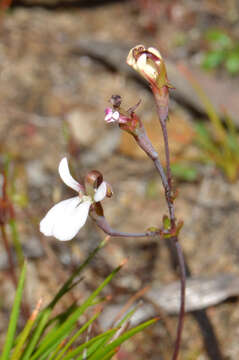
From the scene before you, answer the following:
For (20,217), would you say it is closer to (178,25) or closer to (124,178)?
(124,178)

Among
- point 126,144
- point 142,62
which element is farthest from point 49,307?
point 126,144

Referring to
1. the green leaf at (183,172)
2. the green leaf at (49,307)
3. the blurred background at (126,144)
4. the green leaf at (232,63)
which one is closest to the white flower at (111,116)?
the green leaf at (49,307)

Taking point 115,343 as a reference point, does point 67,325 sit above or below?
above

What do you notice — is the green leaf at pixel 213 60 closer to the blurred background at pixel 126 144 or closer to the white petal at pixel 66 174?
the blurred background at pixel 126 144

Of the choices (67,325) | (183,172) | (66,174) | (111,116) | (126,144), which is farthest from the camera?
(126,144)

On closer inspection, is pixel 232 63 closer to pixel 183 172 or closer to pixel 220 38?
pixel 220 38

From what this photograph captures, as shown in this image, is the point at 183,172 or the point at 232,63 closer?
the point at 183,172

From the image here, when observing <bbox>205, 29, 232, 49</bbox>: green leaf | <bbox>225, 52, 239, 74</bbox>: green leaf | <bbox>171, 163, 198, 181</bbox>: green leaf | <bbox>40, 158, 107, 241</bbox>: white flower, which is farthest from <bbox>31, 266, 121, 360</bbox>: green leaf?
<bbox>205, 29, 232, 49</bbox>: green leaf

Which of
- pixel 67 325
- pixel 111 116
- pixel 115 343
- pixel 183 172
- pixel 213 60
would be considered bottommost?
pixel 115 343

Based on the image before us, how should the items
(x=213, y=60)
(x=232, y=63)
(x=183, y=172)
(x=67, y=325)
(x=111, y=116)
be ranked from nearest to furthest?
(x=111, y=116) → (x=67, y=325) → (x=183, y=172) → (x=232, y=63) → (x=213, y=60)
